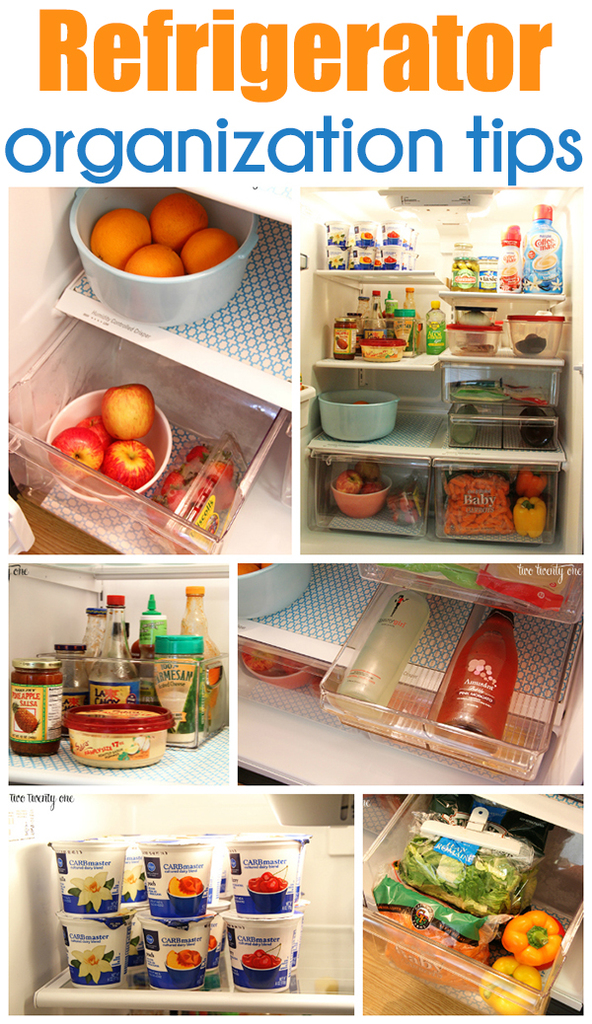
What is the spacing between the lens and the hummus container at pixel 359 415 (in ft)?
3.88

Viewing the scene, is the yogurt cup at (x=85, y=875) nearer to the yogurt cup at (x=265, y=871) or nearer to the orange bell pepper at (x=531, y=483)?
the yogurt cup at (x=265, y=871)

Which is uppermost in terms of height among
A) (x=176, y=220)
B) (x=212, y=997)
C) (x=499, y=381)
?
(x=176, y=220)

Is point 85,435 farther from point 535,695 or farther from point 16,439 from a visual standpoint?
point 535,695

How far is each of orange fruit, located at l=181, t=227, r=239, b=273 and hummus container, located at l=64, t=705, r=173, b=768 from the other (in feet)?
2.32

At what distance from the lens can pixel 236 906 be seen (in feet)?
3.32

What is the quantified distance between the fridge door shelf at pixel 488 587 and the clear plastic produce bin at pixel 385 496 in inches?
4.3

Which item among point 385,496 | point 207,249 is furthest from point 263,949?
point 207,249

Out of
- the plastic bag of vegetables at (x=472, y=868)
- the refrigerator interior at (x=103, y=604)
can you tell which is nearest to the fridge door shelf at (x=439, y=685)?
the plastic bag of vegetables at (x=472, y=868)

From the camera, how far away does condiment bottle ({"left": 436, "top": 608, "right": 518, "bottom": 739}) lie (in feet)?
3.26

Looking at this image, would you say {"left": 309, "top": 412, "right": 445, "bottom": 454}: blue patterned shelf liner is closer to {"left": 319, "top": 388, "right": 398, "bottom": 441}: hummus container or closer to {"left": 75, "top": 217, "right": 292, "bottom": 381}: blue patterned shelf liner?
{"left": 319, "top": 388, "right": 398, "bottom": 441}: hummus container

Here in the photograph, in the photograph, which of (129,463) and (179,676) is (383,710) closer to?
(179,676)

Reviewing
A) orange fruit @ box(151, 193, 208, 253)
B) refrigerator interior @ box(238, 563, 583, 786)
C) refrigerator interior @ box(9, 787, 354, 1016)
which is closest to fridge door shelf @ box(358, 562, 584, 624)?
refrigerator interior @ box(238, 563, 583, 786)

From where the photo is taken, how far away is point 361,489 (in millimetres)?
1226

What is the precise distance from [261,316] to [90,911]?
975mm
